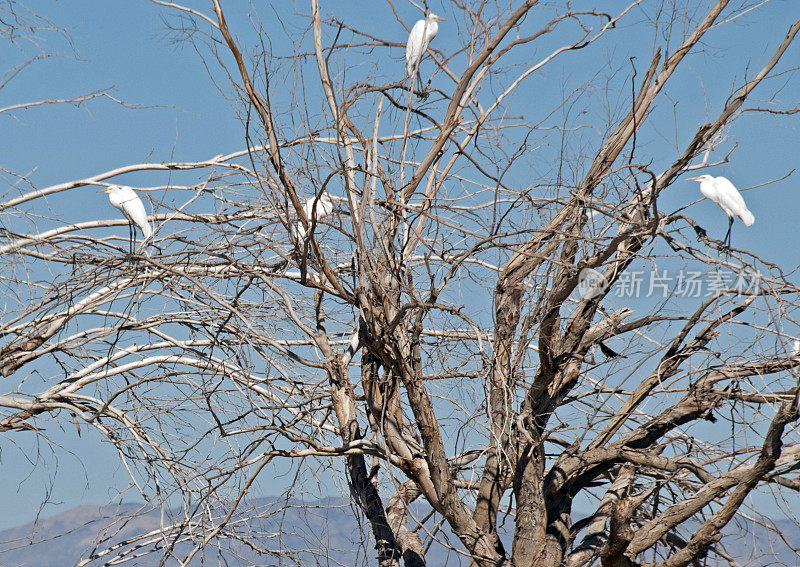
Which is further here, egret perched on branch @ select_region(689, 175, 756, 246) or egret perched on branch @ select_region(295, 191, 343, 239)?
egret perched on branch @ select_region(689, 175, 756, 246)

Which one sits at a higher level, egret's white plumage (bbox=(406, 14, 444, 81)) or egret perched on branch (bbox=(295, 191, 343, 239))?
egret's white plumage (bbox=(406, 14, 444, 81))

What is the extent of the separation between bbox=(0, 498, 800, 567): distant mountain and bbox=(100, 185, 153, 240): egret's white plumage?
2.28 meters

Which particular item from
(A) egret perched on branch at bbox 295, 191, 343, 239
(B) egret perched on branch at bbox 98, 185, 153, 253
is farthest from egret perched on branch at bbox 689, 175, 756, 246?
(B) egret perched on branch at bbox 98, 185, 153, 253

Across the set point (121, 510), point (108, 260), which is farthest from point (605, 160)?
point (121, 510)

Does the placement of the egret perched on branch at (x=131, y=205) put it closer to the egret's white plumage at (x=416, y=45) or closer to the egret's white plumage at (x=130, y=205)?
the egret's white plumage at (x=130, y=205)

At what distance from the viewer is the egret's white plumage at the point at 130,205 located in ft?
21.2

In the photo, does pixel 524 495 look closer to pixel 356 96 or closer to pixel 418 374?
pixel 418 374

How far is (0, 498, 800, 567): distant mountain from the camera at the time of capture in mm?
4586

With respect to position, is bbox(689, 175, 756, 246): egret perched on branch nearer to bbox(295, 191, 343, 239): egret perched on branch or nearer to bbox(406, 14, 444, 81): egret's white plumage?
bbox(406, 14, 444, 81): egret's white plumage

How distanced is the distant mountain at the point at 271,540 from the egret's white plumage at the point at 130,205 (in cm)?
228

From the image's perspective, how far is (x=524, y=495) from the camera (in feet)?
15.9

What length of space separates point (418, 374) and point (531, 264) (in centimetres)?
98

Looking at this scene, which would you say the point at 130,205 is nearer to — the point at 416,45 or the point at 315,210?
the point at 416,45

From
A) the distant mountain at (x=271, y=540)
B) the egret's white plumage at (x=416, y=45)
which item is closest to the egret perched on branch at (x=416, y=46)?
the egret's white plumage at (x=416, y=45)
